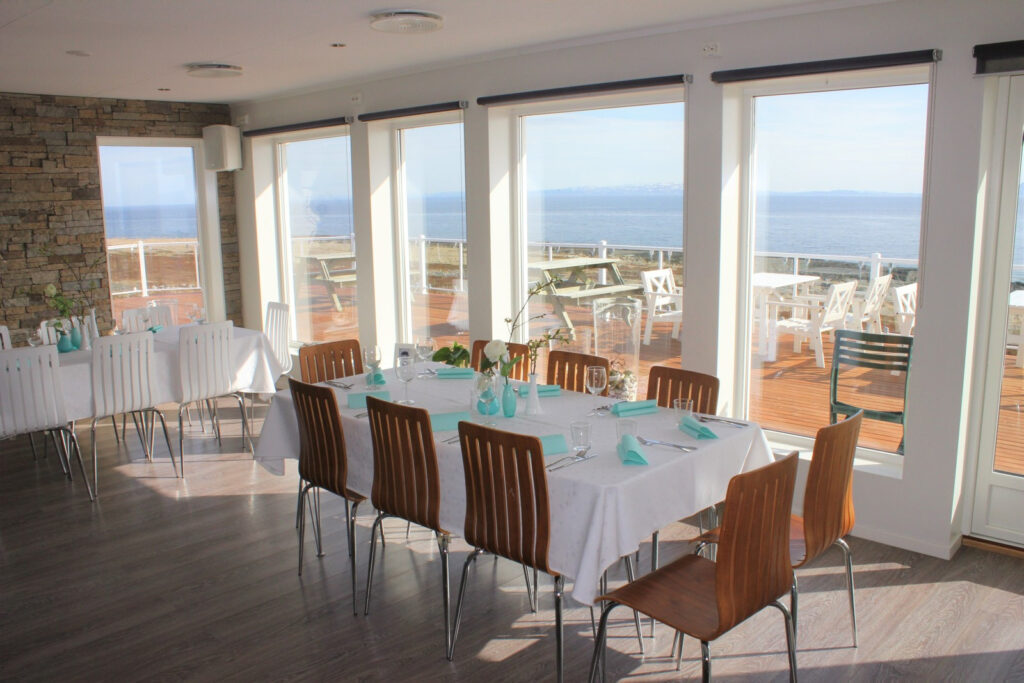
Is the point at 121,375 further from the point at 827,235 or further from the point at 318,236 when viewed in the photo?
the point at 827,235

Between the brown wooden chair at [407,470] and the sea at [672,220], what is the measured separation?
8.37 ft

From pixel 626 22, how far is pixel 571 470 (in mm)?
2837

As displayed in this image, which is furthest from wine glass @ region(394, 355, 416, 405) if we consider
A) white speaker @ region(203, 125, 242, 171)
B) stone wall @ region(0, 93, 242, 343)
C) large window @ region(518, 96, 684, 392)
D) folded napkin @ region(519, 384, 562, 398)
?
white speaker @ region(203, 125, 242, 171)

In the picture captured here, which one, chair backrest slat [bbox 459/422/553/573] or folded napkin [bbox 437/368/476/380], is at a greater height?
folded napkin [bbox 437/368/476/380]

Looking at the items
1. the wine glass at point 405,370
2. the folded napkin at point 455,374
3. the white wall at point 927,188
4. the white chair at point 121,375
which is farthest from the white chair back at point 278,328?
the wine glass at point 405,370

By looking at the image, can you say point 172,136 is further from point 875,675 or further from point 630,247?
point 875,675

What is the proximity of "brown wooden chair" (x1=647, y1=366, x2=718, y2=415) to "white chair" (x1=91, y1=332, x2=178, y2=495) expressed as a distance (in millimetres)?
3262

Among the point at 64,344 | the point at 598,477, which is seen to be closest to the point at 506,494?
the point at 598,477

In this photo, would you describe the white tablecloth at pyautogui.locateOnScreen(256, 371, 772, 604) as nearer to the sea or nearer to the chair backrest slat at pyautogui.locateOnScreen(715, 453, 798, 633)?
the chair backrest slat at pyautogui.locateOnScreen(715, 453, 798, 633)

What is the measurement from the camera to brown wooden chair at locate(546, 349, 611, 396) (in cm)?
447

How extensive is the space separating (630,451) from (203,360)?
3758 millimetres

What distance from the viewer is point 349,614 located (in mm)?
3686

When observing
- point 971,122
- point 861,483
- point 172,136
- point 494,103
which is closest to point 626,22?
point 494,103

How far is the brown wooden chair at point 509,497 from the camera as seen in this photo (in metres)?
2.87
